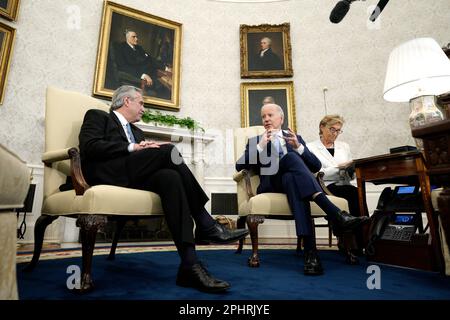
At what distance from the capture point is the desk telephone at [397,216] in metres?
2.30

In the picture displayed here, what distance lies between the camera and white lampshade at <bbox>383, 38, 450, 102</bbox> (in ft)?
7.93

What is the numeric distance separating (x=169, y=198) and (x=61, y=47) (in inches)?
155

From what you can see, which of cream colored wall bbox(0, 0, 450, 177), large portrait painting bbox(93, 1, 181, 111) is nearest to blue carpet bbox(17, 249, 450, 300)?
cream colored wall bbox(0, 0, 450, 177)

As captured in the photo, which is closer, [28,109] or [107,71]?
[28,109]

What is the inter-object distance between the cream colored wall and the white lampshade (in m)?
2.42

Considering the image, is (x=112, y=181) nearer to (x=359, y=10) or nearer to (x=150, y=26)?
(x=150, y=26)

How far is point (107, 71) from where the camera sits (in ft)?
15.1

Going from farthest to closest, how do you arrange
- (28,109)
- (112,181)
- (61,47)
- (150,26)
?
(150,26), (61,47), (28,109), (112,181)
